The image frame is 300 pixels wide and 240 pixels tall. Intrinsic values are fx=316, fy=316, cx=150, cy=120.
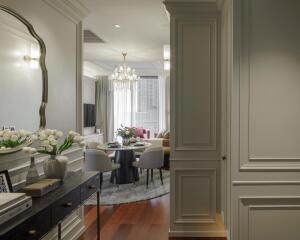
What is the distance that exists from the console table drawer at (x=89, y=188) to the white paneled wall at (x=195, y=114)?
929mm

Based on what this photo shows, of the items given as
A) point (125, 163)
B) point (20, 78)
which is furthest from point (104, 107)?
point (20, 78)

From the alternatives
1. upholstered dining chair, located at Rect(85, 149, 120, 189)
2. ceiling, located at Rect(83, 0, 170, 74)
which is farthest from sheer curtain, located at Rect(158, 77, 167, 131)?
upholstered dining chair, located at Rect(85, 149, 120, 189)

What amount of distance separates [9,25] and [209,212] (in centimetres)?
271

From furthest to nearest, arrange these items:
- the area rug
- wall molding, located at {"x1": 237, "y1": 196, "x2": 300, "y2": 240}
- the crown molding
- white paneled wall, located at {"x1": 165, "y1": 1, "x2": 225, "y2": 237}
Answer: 1. the area rug
2. white paneled wall, located at {"x1": 165, "y1": 1, "x2": 225, "y2": 237}
3. the crown molding
4. wall molding, located at {"x1": 237, "y1": 196, "x2": 300, "y2": 240}

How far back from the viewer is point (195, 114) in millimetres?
3496

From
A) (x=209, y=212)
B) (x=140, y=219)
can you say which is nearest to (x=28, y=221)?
(x=209, y=212)

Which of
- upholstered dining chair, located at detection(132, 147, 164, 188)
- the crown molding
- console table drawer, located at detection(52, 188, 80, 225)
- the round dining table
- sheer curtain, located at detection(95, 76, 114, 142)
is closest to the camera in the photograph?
console table drawer, located at detection(52, 188, 80, 225)

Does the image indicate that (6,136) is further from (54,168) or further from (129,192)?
(129,192)

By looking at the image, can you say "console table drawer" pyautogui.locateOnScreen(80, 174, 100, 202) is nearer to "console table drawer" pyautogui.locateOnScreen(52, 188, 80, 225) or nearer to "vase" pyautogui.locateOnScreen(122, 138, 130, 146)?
"console table drawer" pyautogui.locateOnScreen(52, 188, 80, 225)

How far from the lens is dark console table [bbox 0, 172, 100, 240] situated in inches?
64.1

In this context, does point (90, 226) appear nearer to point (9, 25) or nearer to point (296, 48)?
point (9, 25)

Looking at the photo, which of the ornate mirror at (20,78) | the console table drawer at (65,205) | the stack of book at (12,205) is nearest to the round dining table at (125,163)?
the ornate mirror at (20,78)

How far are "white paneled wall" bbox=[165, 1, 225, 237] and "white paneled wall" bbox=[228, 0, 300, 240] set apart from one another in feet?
2.85

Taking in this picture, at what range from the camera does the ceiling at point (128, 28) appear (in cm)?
400
